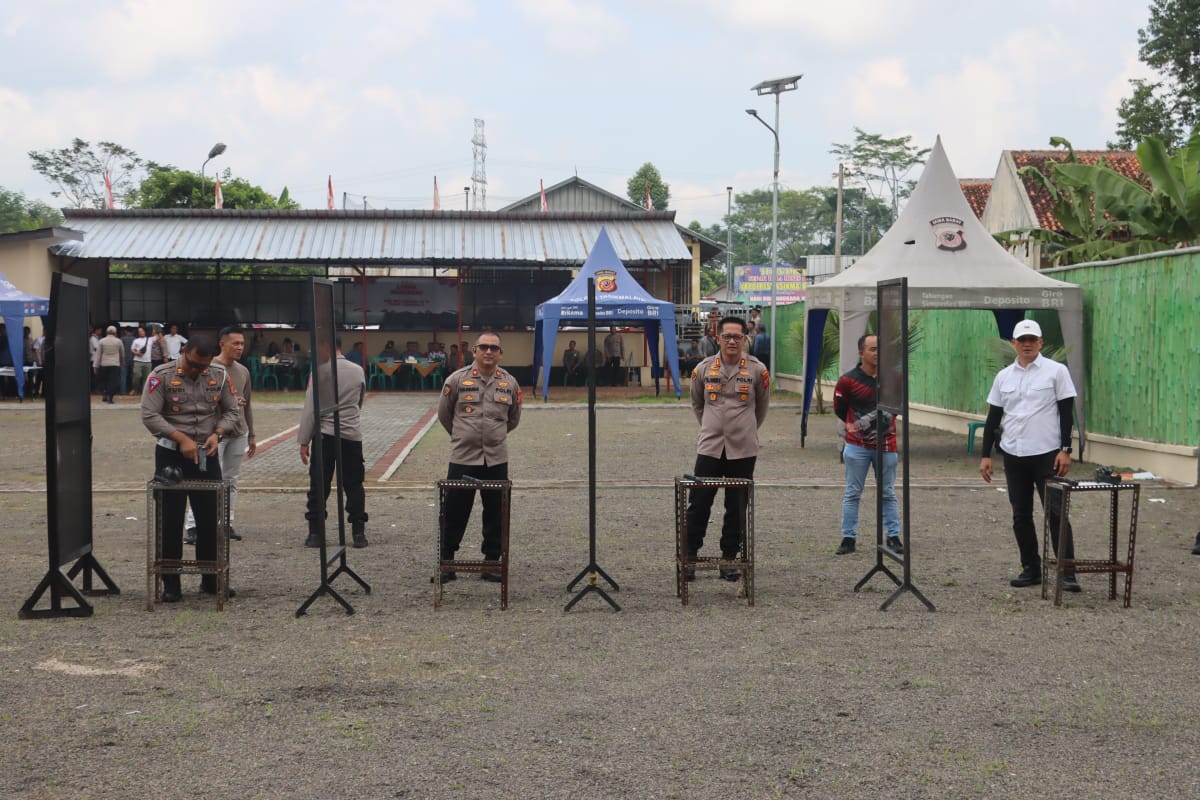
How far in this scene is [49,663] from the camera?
6457 mm

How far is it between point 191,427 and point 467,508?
1913mm

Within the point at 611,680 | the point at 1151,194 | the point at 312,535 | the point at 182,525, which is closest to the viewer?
the point at 611,680

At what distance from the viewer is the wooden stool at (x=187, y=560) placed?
306 inches

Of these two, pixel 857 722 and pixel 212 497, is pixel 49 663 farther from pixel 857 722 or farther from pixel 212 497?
pixel 857 722

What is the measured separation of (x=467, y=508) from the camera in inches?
341

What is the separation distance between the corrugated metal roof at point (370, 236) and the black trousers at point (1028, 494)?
25754 millimetres

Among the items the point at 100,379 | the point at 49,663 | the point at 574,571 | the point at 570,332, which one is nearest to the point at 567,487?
the point at 574,571

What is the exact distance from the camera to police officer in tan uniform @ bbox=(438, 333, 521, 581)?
28.4 feet

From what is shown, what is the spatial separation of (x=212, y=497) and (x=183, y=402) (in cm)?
75

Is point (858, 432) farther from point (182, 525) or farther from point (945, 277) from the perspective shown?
point (945, 277)

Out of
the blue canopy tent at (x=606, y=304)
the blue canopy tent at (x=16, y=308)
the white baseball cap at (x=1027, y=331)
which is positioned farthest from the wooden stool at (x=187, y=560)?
the blue canopy tent at (x=606, y=304)

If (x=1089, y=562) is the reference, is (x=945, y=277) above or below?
above

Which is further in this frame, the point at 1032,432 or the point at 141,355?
the point at 141,355

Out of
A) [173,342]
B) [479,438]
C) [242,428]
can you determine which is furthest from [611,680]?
[173,342]
